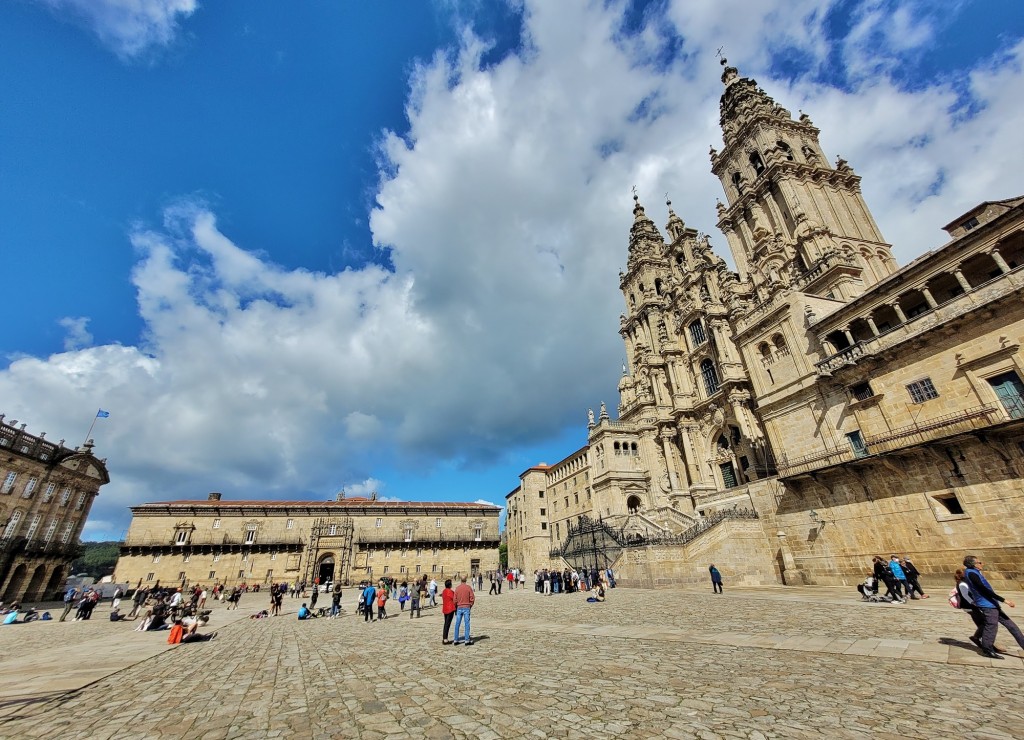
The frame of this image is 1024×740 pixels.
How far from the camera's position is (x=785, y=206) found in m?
38.8

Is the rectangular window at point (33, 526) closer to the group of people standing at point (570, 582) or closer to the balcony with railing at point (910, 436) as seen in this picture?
the group of people standing at point (570, 582)

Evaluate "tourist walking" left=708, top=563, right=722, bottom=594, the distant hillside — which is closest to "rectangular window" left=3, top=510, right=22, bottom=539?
"tourist walking" left=708, top=563, right=722, bottom=594

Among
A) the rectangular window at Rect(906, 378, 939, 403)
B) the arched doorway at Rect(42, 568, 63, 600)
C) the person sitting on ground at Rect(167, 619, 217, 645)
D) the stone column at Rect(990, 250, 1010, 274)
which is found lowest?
the person sitting on ground at Rect(167, 619, 217, 645)

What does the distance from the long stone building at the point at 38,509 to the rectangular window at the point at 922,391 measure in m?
58.8

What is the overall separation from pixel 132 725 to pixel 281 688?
6.66 feet

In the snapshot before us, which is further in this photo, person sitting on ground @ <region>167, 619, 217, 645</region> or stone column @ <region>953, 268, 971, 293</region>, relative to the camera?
stone column @ <region>953, 268, 971, 293</region>

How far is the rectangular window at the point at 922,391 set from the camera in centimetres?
1819

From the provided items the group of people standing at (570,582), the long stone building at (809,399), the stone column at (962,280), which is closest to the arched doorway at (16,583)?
the group of people standing at (570,582)

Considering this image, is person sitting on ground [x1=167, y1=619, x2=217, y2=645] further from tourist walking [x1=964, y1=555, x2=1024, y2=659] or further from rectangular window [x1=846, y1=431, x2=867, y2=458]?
rectangular window [x1=846, y1=431, x2=867, y2=458]

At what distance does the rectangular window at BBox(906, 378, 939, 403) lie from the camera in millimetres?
18186

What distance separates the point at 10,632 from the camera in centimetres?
1589

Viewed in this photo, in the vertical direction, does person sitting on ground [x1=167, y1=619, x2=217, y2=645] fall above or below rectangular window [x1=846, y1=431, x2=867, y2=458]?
below

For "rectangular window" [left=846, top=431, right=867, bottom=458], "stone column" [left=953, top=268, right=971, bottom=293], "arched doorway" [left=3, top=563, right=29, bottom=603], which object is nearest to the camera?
"stone column" [left=953, top=268, right=971, bottom=293]

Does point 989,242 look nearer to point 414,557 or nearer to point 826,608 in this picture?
point 826,608
